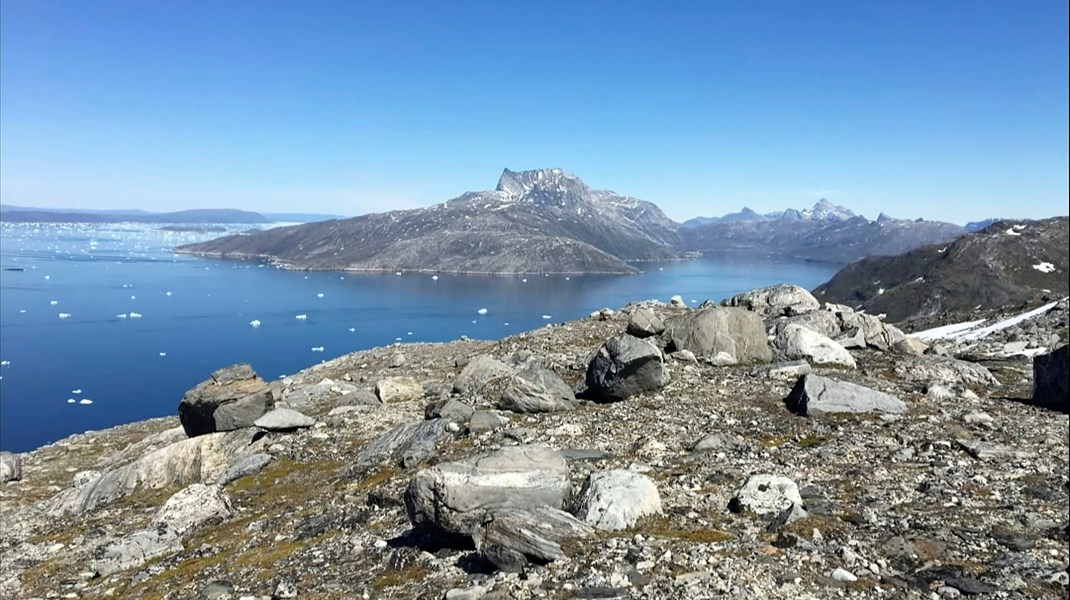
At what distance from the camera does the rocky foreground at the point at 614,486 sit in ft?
32.4

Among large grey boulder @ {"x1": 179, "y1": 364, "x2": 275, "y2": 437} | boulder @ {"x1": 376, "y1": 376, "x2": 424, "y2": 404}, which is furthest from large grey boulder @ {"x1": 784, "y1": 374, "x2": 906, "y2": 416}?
large grey boulder @ {"x1": 179, "y1": 364, "x2": 275, "y2": 437}

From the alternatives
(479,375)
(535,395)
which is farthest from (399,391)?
(535,395)

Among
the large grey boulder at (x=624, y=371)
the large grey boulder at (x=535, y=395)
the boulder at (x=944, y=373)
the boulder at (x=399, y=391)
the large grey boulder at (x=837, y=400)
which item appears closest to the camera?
the large grey boulder at (x=837, y=400)

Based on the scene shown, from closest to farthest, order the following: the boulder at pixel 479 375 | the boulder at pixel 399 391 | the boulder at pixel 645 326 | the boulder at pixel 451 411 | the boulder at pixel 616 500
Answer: the boulder at pixel 616 500 → the boulder at pixel 451 411 → the boulder at pixel 479 375 → the boulder at pixel 399 391 → the boulder at pixel 645 326

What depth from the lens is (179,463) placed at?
22688 mm

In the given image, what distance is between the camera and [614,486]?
11953mm

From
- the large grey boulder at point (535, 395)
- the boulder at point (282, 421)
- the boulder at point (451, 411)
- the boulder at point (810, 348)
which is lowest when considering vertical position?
the boulder at point (282, 421)

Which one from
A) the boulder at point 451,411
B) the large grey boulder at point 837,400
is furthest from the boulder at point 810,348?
the boulder at point 451,411

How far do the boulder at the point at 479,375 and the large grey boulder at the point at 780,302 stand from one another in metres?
16.9

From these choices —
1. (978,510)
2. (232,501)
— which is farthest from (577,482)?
(232,501)

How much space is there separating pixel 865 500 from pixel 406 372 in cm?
2987

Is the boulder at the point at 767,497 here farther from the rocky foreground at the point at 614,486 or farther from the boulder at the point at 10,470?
the boulder at the point at 10,470

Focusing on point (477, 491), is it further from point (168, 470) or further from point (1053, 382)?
point (1053, 382)

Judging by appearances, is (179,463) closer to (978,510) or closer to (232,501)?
(232,501)
